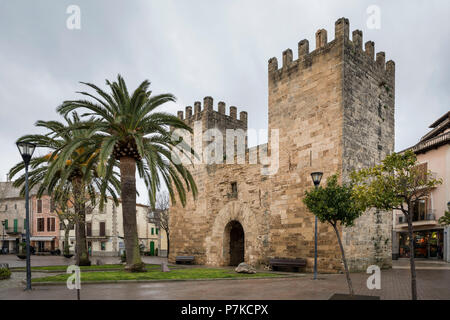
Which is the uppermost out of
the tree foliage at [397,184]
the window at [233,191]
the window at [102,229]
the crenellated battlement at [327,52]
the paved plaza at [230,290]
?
the crenellated battlement at [327,52]

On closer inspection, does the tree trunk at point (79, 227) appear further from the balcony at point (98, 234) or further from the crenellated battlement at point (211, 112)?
the balcony at point (98, 234)

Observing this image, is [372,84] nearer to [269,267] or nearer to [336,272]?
[336,272]

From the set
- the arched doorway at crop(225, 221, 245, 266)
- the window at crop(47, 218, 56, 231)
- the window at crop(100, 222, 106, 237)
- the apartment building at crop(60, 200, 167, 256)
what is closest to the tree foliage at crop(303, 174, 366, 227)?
the arched doorway at crop(225, 221, 245, 266)

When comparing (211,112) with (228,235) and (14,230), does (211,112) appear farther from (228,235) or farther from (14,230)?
(14,230)

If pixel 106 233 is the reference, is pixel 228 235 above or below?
above

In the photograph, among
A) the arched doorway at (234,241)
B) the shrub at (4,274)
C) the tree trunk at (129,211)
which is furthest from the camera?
the arched doorway at (234,241)

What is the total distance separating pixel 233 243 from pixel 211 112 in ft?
28.4

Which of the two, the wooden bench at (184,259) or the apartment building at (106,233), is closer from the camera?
the wooden bench at (184,259)

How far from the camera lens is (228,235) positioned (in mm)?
21406

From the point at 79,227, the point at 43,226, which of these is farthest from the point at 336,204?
the point at 43,226

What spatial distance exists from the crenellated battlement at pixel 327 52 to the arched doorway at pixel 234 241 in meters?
8.91

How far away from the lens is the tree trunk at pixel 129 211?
1478 cm

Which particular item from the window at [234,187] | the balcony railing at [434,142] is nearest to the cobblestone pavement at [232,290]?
the window at [234,187]

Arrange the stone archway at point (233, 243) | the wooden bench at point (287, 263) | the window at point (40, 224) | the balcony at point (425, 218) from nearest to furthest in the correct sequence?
the wooden bench at point (287, 263) → the stone archway at point (233, 243) → the balcony at point (425, 218) → the window at point (40, 224)
